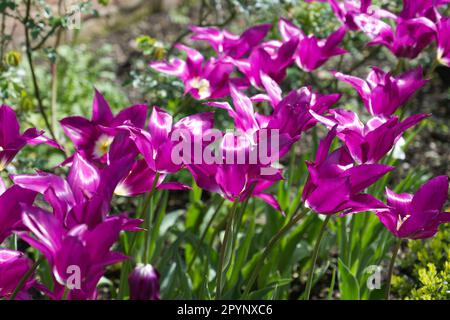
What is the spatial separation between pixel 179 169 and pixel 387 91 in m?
0.50

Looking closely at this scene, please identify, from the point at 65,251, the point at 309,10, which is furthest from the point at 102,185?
the point at 309,10

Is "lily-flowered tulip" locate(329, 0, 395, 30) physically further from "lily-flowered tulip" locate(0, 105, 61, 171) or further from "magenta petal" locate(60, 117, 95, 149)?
"lily-flowered tulip" locate(0, 105, 61, 171)

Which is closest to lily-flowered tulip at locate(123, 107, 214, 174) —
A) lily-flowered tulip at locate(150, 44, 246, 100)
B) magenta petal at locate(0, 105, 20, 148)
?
magenta petal at locate(0, 105, 20, 148)

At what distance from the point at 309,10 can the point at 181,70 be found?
2.80 feet

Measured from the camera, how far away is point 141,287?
131cm

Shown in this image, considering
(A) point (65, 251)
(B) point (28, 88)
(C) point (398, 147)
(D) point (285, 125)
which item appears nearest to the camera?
(A) point (65, 251)

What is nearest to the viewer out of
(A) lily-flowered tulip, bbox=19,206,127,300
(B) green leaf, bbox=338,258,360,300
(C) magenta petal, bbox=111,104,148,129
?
(A) lily-flowered tulip, bbox=19,206,127,300

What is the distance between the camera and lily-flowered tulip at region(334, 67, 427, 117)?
1583 mm

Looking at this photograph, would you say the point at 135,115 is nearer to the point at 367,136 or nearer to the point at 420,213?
the point at 367,136

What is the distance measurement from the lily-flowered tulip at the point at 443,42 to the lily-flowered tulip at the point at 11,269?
3.70 feet

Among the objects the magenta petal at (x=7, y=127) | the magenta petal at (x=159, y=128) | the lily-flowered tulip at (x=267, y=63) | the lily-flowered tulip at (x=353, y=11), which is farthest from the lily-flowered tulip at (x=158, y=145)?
the lily-flowered tulip at (x=353, y=11)

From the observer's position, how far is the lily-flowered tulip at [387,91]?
158 centimetres

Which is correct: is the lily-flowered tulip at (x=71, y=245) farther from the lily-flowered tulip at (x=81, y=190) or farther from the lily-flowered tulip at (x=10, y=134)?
the lily-flowered tulip at (x=10, y=134)
